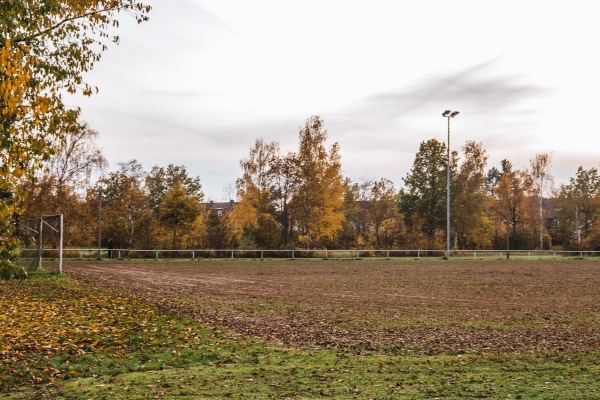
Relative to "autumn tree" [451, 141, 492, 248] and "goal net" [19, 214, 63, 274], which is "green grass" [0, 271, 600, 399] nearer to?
"goal net" [19, 214, 63, 274]

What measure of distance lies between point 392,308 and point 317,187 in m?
35.1

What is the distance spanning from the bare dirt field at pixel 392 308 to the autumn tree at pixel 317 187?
76.3 ft

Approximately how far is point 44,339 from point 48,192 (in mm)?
38132

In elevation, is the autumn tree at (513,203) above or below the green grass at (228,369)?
above

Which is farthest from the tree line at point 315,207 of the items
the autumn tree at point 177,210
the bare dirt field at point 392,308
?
the bare dirt field at point 392,308

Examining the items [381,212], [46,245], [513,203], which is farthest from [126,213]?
[513,203]

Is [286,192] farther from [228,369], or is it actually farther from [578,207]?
[228,369]

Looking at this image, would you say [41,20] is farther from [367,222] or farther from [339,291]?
[367,222]

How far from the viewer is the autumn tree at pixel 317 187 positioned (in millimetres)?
49438

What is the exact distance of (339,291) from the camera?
19.9m

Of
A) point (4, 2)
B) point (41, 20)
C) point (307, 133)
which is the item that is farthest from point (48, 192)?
point (4, 2)

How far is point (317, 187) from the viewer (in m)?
50.0

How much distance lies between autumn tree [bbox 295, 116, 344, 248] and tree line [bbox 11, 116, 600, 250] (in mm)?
98

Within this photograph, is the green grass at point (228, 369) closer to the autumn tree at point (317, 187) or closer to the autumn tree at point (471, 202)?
the autumn tree at point (317, 187)
